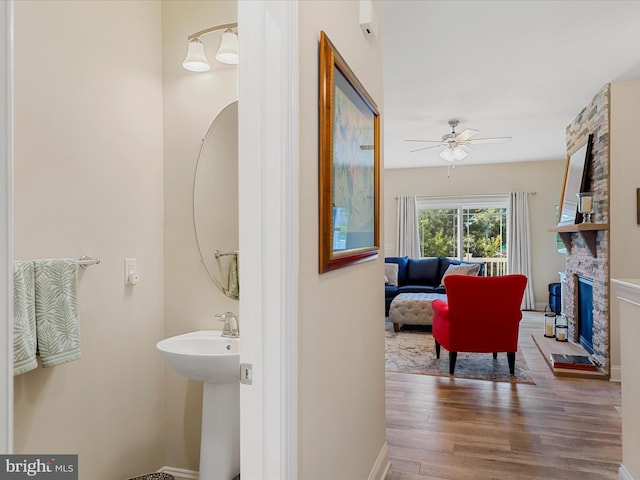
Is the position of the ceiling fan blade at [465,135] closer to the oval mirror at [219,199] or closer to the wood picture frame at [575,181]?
the wood picture frame at [575,181]

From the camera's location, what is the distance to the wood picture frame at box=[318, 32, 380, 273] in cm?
138

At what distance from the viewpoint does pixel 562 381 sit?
3.94 m

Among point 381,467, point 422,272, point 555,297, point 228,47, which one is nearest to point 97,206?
point 228,47

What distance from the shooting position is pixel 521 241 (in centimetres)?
784

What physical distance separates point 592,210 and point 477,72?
1.92 m

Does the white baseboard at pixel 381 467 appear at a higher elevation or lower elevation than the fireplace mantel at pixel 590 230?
lower

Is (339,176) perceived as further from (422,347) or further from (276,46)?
(422,347)

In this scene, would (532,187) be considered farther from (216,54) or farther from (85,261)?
(85,261)

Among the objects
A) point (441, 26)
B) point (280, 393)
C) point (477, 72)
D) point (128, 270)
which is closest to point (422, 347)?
point (477, 72)

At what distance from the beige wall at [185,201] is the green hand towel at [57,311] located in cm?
58

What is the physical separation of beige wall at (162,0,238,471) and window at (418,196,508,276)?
6767 millimetres

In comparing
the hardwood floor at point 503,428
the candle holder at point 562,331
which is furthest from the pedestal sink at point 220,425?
the candle holder at point 562,331

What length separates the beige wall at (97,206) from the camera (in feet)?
5.19

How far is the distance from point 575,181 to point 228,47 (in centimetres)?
445
